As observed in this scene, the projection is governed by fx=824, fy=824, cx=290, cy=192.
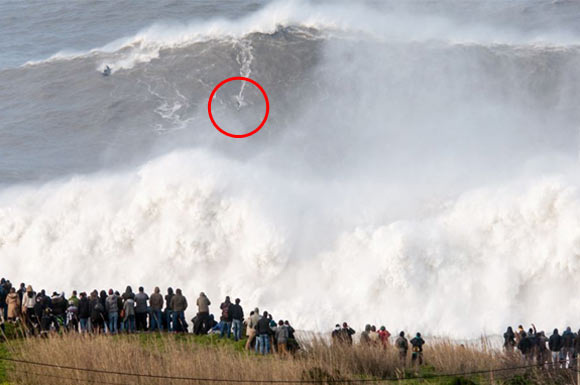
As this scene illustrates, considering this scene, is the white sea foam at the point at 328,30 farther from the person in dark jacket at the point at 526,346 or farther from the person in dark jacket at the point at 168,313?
the person in dark jacket at the point at 526,346

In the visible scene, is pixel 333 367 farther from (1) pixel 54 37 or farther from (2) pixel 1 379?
(1) pixel 54 37

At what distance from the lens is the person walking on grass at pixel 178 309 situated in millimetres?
19891

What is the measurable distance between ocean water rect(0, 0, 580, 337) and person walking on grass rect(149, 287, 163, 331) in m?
5.48

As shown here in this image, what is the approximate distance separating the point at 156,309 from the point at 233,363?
16.7 feet

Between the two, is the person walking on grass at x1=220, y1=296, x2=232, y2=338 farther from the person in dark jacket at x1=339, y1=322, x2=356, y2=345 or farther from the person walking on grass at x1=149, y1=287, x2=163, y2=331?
the person in dark jacket at x1=339, y1=322, x2=356, y2=345

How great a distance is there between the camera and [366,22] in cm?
4378

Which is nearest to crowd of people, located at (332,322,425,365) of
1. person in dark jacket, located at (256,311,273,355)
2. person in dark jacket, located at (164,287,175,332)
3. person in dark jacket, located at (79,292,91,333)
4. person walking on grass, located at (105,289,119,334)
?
person in dark jacket, located at (256,311,273,355)

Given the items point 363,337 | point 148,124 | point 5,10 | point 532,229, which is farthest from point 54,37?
point 363,337

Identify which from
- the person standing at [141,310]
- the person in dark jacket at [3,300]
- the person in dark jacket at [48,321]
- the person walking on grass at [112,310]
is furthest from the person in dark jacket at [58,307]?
the person in dark jacket at [3,300]

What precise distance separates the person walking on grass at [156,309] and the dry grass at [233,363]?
2773mm

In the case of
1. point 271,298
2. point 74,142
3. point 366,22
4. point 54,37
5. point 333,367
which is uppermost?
point 54,37

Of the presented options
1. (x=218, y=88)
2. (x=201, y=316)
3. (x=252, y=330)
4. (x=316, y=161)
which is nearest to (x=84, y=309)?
(x=201, y=316)

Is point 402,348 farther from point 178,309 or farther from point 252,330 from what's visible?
point 178,309

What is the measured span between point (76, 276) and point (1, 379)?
39.5ft
